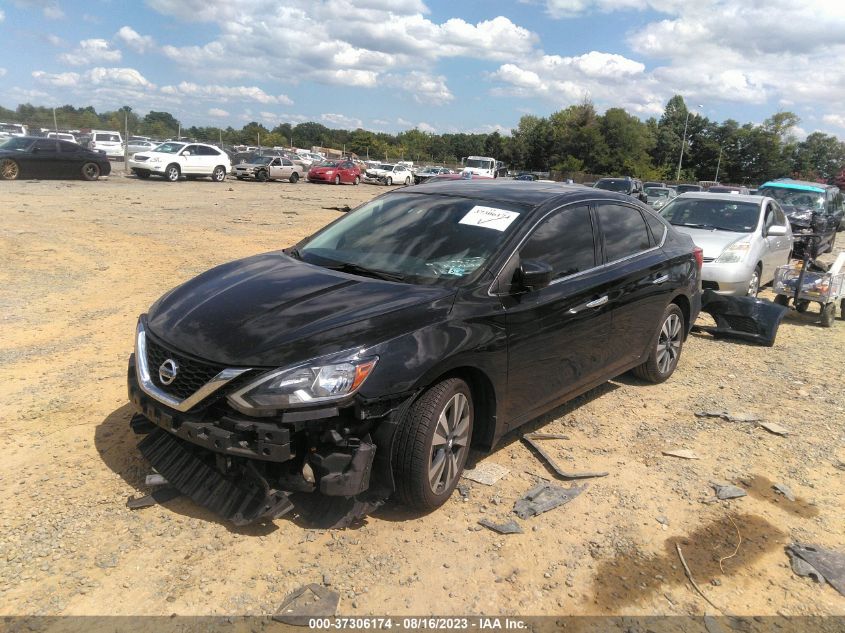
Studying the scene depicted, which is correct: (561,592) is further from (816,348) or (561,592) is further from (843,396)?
(816,348)

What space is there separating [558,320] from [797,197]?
52.3ft

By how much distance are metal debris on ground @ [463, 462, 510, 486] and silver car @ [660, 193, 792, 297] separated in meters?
6.06

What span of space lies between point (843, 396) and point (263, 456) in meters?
5.48

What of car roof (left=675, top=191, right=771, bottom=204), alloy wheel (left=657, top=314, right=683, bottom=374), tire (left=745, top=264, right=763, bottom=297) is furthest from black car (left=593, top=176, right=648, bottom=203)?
alloy wheel (left=657, top=314, right=683, bottom=374)

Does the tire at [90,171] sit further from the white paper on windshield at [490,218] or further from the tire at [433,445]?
the tire at [433,445]

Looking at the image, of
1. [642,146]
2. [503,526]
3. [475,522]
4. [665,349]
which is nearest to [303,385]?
[475,522]

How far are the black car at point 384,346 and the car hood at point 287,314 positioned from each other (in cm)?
1

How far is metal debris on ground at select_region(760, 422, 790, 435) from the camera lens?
4.93 m

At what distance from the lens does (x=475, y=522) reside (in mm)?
3490

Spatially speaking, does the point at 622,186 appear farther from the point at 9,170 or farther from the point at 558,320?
the point at 558,320

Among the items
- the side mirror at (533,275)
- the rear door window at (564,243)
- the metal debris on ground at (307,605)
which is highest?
the rear door window at (564,243)

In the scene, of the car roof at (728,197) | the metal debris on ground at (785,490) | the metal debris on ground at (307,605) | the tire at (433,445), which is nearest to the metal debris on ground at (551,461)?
the tire at (433,445)

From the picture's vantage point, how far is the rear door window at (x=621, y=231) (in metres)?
4.83

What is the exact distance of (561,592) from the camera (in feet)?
9.77
